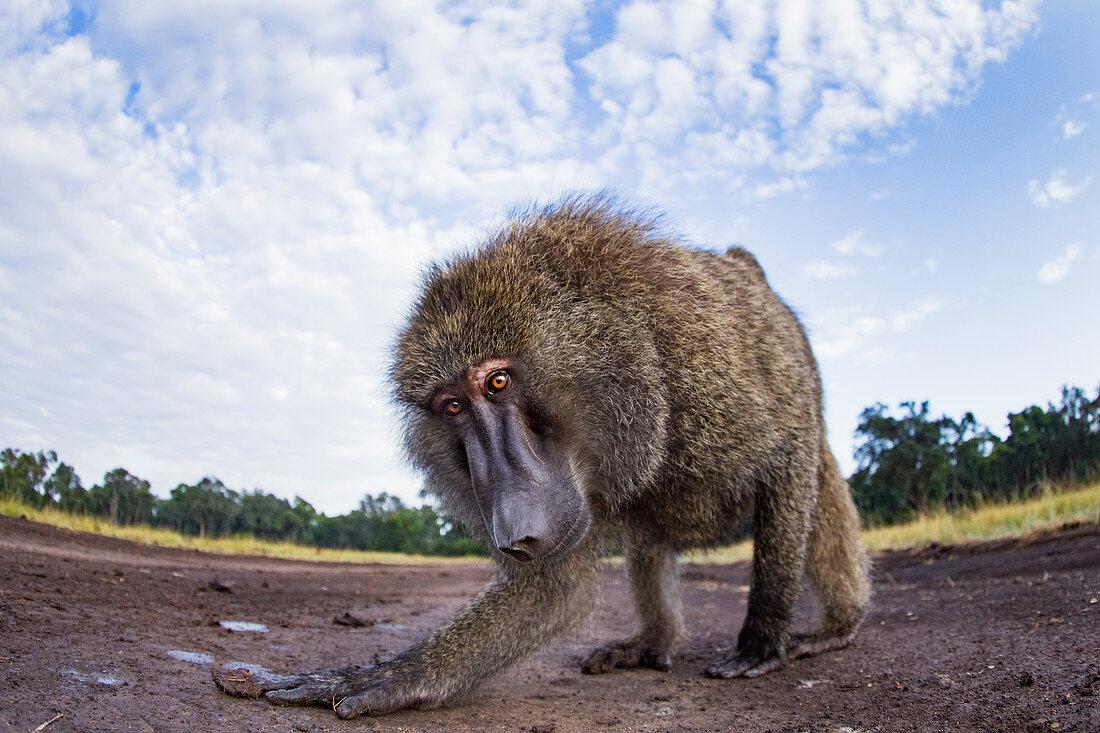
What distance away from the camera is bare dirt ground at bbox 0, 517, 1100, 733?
226 centimetres

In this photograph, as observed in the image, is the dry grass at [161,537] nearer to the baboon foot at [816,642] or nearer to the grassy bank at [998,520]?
the grassy bank at [998,520]

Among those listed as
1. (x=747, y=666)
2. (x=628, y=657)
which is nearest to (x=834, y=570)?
(x=747, y=666)

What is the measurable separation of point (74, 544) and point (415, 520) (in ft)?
148

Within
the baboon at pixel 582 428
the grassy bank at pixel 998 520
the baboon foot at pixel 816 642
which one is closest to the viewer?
the baboon at pixel 582 428

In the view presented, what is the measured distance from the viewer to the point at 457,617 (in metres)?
2.98

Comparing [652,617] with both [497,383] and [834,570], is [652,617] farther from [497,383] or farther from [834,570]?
[497,383]

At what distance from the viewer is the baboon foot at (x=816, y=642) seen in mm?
3834

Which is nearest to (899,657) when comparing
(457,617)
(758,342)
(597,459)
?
(758,342)

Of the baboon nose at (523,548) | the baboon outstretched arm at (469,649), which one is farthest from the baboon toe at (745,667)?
the baboon nose at (523,548)

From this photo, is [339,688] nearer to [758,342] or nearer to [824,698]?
[824,698]

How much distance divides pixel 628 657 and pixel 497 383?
7.09 feet

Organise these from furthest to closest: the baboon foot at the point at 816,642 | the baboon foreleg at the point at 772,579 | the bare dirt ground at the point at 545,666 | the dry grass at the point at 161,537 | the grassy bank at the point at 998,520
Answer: the dry grass at the point at 161,537 < the grassy bank at the point at 998,520 < the baboon foot at the point at 816,642 < the baboon foreleg at the point at 772,579 < the bare dirt ground at the point at 545,666

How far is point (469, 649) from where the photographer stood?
2.89 metres

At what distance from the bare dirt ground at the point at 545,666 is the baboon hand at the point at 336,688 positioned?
59 millimetres
